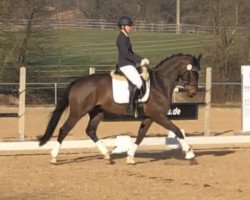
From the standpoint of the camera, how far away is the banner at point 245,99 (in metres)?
18.0

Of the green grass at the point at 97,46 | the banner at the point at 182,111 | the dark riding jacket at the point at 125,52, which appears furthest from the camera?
the green grass at the point at 97,46

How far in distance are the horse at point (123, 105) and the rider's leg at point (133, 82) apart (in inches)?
8.9

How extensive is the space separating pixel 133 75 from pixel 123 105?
707 millimetres

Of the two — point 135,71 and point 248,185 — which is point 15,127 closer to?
point 135,71

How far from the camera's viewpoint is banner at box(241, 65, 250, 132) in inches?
709

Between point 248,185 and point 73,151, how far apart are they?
6.20 metres

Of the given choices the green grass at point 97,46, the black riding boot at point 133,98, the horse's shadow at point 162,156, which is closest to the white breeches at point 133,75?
the black riding boot at point 133,98

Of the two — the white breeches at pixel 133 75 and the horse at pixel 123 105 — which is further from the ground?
the white breeches at pixel 133 75

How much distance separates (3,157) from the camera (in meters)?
14.6

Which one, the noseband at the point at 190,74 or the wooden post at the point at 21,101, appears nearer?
the noseband at the point at 190,74

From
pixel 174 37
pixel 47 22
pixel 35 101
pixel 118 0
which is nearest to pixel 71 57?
pixel 47 22

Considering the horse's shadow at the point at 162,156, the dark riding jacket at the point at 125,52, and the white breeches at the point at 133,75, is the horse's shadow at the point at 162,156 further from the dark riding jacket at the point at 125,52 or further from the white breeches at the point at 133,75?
the dark riding jacket at the point at 125,52

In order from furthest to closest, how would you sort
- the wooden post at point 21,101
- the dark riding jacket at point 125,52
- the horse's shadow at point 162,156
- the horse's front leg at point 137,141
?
the wooden post at point 21,101 → the horse's shadow at point 162,156 → the horse's front leg at point 137,141 → the dark riding jacket at point 125,52

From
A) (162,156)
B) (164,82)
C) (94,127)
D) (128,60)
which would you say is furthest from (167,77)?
(162,156)
